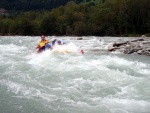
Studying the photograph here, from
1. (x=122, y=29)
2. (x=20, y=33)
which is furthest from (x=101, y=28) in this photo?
(x=20, y=33)

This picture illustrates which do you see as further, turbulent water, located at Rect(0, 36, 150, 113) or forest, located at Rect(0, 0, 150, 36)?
forest, located at Rect(0, 0, 150, 36)

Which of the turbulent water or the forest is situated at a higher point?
the forest

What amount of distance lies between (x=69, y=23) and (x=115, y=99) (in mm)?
85259

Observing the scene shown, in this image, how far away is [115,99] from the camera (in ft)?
33.9

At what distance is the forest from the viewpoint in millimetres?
72125

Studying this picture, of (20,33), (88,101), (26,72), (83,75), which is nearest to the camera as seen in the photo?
(88,101)

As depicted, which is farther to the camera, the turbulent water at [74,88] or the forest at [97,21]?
the forest at [97,21]

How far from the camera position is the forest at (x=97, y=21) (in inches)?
2840

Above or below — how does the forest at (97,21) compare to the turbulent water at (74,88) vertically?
above

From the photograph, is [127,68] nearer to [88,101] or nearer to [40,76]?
[40,76]

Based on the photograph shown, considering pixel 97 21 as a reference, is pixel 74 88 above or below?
below

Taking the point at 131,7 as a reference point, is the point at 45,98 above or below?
below

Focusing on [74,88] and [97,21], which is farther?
[97,21]

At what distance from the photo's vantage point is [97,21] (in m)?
81.3
